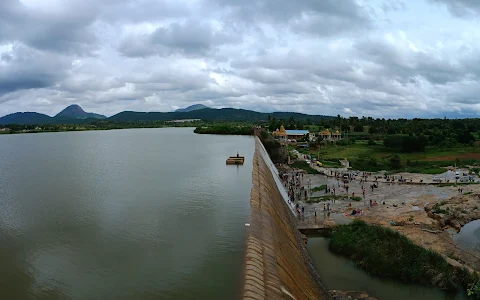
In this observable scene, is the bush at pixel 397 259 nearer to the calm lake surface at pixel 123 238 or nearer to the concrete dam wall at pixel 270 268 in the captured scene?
the concrete dam wall at pixel 270 268

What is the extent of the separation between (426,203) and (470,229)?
21.1ft

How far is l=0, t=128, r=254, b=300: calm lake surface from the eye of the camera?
38.3ft

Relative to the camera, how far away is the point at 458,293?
1734 centimetres

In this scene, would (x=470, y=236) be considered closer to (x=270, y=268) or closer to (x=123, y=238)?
(x=270, y=268)

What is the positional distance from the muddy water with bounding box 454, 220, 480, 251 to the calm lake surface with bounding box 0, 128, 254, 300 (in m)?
15.8

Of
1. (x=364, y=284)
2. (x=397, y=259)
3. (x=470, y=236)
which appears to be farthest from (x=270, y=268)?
(x=470, y=236)

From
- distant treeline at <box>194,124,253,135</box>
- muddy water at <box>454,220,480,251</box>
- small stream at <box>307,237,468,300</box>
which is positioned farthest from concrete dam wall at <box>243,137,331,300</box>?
distant treeline at <box>194,124,253,135</box>

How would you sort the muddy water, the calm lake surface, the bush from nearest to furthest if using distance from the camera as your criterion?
the calm lake surface < the bush < the muddy water

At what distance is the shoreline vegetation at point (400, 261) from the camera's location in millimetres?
17750

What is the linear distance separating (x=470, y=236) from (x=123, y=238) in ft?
83.3

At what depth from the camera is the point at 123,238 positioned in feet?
53.3

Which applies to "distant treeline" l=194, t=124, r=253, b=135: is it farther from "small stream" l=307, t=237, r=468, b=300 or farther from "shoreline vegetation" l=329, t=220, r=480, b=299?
"small stream" l=307, t=237, r=468, b=300

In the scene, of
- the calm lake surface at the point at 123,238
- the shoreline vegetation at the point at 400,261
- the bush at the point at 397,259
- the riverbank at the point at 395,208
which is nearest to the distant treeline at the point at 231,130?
the riverbank at the point at 395,208

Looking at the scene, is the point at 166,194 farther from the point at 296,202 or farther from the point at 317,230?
the point at 296,202
